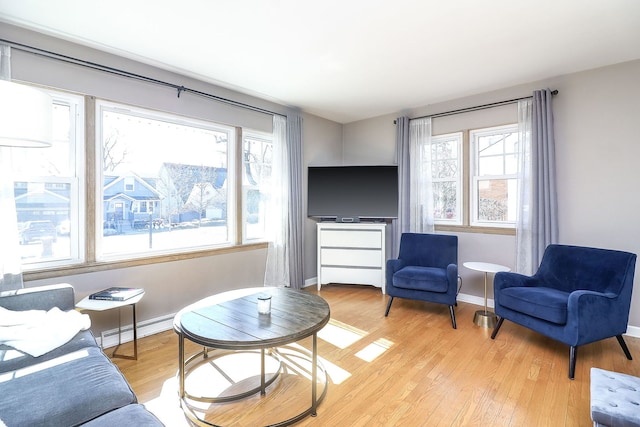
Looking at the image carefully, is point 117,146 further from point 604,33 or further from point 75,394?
point 604,33

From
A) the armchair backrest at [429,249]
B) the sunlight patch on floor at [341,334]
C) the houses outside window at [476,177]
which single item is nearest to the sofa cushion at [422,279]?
the armchair backrest at [429,249]

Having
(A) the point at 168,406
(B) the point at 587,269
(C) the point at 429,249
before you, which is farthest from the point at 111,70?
(B) the point at 587,269

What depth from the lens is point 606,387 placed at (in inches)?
62.4

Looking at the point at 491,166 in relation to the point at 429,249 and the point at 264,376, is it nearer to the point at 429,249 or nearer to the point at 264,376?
the point at 429,249

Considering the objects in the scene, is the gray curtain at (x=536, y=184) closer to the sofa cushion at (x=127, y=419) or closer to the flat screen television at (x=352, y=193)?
the flat screen television at (x=352, y=193)

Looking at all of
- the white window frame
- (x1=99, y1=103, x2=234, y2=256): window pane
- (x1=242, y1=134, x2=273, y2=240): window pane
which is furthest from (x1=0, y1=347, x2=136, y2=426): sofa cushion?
(x1=242, y1=134, x2=273, y2=240): window pane

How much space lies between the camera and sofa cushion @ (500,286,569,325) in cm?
228

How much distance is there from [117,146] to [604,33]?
4.10 metres

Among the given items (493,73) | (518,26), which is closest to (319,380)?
(518,26)

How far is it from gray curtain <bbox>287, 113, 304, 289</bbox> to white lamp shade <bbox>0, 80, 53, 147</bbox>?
9.28ft

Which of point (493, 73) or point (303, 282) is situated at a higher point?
point (493, 73)

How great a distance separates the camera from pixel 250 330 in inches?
67.8

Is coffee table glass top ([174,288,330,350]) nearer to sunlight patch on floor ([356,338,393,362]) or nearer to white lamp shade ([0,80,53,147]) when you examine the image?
sunlight patch on floor ([356,338,393,362])

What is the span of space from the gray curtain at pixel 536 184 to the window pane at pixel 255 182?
115 inches
